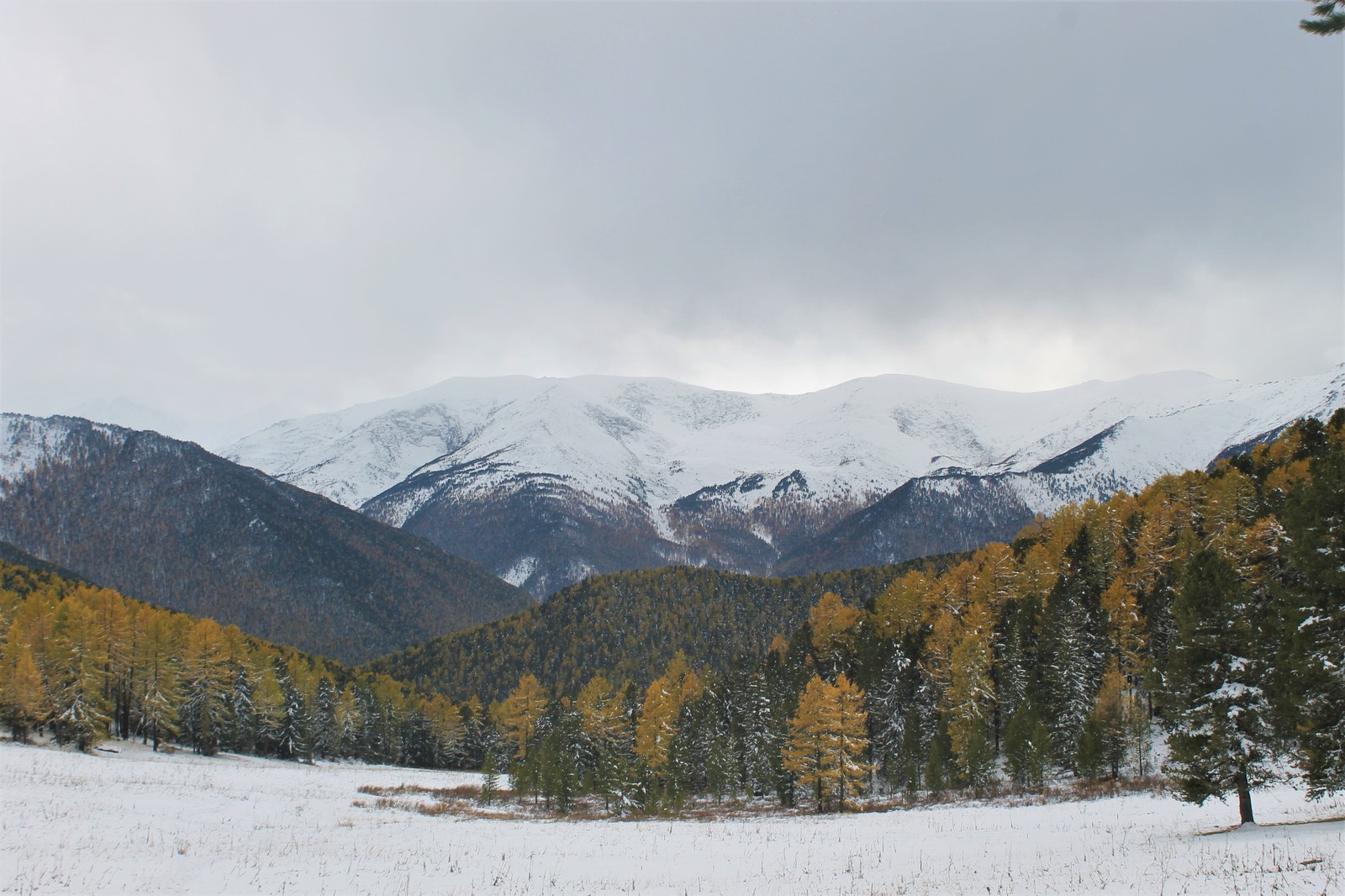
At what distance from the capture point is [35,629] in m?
61.9

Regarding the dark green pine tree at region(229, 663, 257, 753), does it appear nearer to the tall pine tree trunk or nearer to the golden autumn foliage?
the golden autumn foliage

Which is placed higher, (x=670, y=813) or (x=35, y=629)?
(x=35, y=629)

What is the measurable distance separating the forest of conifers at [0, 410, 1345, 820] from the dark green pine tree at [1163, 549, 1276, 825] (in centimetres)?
7

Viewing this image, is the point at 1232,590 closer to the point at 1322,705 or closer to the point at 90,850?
the point at 1322,705

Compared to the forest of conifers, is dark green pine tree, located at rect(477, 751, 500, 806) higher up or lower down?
lower down

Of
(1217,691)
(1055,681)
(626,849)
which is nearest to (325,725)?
(626,849)

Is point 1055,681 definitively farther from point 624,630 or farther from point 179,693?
point 624,630

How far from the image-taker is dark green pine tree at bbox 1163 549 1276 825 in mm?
22750

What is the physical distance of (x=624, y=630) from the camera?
567 ft

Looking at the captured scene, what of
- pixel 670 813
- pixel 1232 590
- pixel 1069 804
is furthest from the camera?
pixel 670 813

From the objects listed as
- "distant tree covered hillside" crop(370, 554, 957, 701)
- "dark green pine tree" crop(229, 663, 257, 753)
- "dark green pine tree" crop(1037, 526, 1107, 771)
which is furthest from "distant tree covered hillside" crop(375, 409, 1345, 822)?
"distant tree covered hillside" crop(370, 554, 957, 701)

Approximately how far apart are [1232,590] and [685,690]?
231 ft

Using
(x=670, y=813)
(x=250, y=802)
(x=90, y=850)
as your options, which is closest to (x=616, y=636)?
(x=670, y=813)

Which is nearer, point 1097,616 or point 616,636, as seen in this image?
point 1097,616
